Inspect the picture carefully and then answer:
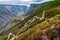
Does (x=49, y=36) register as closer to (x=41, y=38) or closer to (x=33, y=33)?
(x=41, y=38)

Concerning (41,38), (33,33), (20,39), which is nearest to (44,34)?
(41,38)

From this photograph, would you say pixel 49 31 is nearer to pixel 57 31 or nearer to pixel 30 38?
pixel 57 31

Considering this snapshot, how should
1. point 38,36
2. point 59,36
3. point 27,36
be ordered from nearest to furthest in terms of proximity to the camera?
point 59,36 < point 38,36 < point 27,36

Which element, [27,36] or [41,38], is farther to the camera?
[27,36]

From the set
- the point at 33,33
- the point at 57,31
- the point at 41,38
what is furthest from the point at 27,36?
the point at 57,31

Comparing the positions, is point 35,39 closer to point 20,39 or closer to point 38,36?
point 38,36

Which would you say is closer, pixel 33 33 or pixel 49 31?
pixel 49 31

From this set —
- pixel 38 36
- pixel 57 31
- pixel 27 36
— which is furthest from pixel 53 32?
pixel 27 36

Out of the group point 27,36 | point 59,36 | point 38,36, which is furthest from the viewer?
point 27,36
